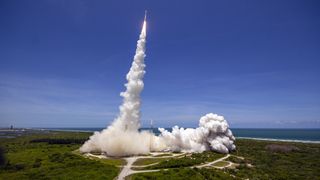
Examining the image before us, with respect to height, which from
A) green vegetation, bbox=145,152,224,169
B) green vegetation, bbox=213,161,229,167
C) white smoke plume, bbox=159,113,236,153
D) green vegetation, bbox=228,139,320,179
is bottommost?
green vegetation, bbox=228,139,320,179

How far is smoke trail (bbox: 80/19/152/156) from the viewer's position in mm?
70500

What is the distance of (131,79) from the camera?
235 feet

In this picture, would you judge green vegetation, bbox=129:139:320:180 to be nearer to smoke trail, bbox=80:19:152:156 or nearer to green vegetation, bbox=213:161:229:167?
green vegetation, bbox=213:161:229:167

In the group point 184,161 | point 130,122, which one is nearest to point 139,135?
point 130,122

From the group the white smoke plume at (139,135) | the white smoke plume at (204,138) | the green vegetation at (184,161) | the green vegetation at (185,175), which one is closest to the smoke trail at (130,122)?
the white smoke plume at (139,135)

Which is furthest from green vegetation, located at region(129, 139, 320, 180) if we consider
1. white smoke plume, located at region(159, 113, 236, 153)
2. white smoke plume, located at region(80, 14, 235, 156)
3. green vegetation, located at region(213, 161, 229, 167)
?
white smoke plume, located at region(80, 14, 235, 156)

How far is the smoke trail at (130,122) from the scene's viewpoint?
7050 centimetres

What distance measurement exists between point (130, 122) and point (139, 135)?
20.2 feet

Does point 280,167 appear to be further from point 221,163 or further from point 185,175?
point 185,175

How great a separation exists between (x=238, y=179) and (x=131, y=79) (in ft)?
120

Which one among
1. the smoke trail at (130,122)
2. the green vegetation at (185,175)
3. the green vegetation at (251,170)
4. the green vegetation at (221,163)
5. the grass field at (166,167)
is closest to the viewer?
the green vegetation at (185,175)

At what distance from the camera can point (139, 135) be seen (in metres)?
76.9

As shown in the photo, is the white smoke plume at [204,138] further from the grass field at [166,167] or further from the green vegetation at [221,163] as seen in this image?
the green vegetation at [221,163]

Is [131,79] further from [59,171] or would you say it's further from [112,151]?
[59,171]
